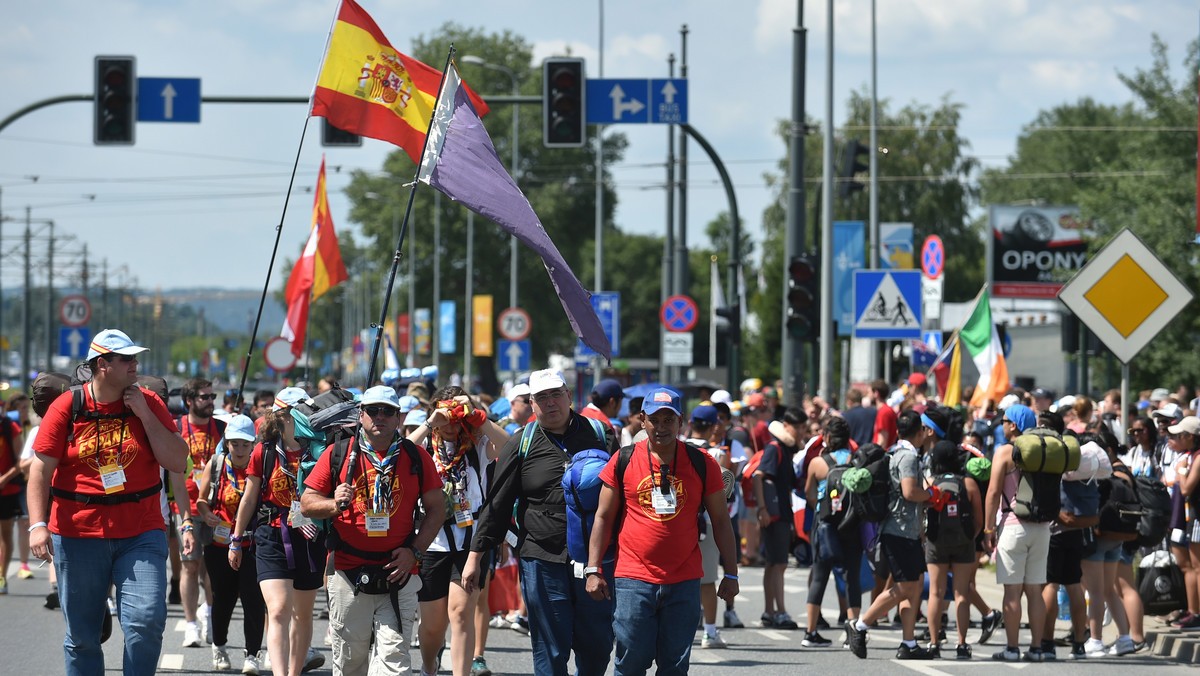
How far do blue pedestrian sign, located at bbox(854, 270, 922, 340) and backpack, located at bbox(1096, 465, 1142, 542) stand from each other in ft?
21.0

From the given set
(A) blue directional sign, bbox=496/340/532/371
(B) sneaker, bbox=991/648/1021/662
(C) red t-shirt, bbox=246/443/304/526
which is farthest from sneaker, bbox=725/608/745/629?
(A) blue directional sign, bbox=496/340/532/371

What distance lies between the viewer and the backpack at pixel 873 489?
11.1 metres

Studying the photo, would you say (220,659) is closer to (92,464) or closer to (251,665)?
(251,665)

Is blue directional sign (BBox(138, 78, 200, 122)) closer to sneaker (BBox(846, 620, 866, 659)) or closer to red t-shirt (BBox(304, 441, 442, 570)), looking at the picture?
sneaker (BBox(846, 620, 866, 659))

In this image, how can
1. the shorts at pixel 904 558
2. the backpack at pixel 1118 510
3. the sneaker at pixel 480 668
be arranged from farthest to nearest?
1. the backpack at pixel 1118 510
2. the shorts at pixel 904 558
3. the sneaker at pixel 480 668

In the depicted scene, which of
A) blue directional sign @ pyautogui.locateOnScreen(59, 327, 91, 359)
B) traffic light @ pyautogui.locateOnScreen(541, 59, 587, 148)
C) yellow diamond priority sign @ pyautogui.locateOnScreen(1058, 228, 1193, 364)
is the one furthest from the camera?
blue directional sign @ pyautogui.locateOnScreen(59, 327, 91, 359)

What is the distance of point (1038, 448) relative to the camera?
1053cm

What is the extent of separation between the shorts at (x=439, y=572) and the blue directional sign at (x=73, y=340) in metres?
27.9

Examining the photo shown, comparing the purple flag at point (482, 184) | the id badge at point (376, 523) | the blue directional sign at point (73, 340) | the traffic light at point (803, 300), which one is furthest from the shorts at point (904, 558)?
the blue directional sign at point (73, 340)

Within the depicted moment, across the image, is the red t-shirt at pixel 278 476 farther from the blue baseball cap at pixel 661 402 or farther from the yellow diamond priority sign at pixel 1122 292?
the yellow diamond priority sign at pixel 1122 292

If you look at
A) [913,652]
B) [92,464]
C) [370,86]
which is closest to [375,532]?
[92,464]

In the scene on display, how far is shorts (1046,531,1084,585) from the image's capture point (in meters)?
11.1

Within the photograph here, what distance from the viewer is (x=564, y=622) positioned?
7453 millimetres

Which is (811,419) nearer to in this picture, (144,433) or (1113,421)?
(1113,421)
